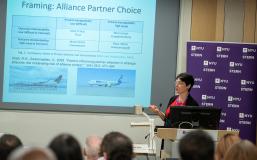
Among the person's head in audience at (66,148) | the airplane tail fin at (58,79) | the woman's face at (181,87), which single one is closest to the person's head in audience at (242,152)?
the person's head in audience at (66,148)

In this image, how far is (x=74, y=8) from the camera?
6.48 m

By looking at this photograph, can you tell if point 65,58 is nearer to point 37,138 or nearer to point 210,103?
point 37,138

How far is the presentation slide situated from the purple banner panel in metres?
0.71

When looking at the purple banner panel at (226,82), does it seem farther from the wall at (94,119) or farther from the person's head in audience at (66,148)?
the person's head in audience at (66,148)

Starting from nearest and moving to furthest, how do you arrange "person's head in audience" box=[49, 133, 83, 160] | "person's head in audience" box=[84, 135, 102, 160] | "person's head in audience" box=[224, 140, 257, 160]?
"person's head in audience" box=[49, 133, 83, 160]
"person's head in audience" box=[224, 140, 257, 160]
"person's head in audience" box=[84, 135, 102, 160]

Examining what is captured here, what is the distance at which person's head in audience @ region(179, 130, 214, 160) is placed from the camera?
2113mm

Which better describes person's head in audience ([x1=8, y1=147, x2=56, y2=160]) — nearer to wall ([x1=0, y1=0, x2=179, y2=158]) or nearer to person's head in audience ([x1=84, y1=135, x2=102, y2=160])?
person's head in audience ([x1=84, y1=135, x2=102, y2=160])

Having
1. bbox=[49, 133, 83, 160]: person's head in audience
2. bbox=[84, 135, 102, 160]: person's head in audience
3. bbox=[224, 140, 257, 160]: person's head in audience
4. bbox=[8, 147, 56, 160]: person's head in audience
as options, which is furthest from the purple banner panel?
bbox=[8, 147, 56, 160]: person's head in audience

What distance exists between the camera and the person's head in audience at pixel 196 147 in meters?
2.11

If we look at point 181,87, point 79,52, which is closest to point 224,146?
point 181,87

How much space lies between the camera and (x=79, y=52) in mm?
6504

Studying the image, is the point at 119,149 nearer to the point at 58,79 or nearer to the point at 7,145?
the point at 7,145

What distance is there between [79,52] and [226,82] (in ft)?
7.14

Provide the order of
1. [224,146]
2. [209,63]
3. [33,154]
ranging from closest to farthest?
[33,154] < [224,146] < [209,63]
